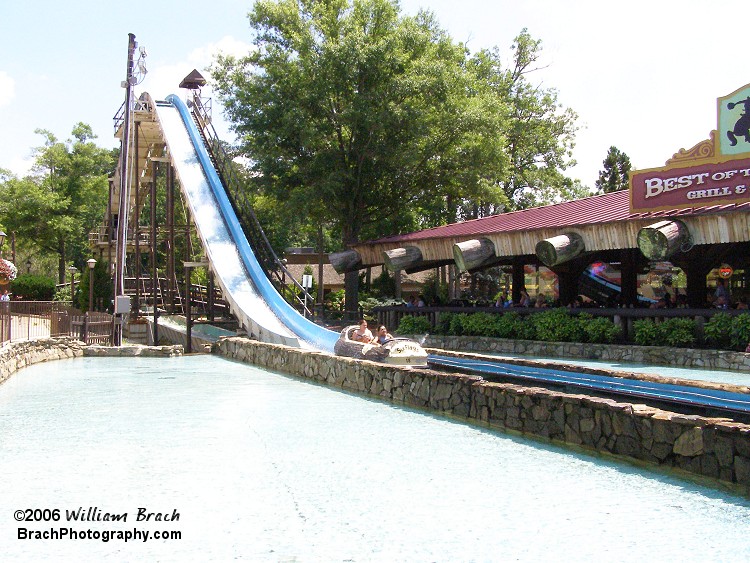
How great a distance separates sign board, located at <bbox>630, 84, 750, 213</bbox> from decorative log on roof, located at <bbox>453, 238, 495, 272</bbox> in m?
4.60

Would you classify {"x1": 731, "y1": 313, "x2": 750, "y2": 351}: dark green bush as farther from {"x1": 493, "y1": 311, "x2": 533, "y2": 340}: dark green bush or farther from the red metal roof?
{"x1": 493, "y1": 311, "x2": 533, "y2": 340}: dark green bush

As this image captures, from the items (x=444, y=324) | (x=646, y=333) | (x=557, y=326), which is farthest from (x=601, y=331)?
(x=444, y=324)

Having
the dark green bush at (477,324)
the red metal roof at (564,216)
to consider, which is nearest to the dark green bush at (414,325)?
the dark green bush at (477,324)

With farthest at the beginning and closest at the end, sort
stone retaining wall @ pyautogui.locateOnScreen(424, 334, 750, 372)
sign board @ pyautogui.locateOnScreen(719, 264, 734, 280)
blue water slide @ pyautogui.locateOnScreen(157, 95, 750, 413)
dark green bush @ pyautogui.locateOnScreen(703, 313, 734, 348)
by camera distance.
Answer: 1. sign board @ pyautogui.locateOnScreen(719, 264, 734, 280)
2. dark green bush @ pyautogui.locateOnScreen(703, 313, 734, 348)
3. stone retaining wall @ pyautogui.locateOnScreen(424, 334, 750, 372)
4. blue water slide @ pyautogui.locateOnScreen(157, 95, 750, 413)

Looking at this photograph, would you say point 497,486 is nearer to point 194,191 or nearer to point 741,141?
point 741,141

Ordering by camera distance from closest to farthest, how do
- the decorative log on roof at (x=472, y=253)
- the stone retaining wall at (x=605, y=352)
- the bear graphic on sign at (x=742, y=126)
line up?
1. the stone retaining wall at (x=605, y=352)
2. the bear graphic on sign at (x=742, y=126)
3. the decorative log on roof at (x=472, y=253)

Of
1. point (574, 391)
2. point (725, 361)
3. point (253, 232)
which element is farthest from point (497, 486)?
point (253, 232)

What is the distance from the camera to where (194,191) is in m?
32.6

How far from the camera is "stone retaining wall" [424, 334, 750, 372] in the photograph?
1813 centimetres

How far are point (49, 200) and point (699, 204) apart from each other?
43.4m

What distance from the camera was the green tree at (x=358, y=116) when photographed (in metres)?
33.1

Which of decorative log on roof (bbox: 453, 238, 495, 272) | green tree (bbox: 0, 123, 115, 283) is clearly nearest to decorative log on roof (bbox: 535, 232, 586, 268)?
decorative log on roof (bbox: 453, 238, 495, 272)

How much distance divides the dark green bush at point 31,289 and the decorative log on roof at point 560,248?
33354mm

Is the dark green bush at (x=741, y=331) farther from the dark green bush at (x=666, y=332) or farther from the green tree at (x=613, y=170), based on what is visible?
the green tree at (x=613, y=170)
